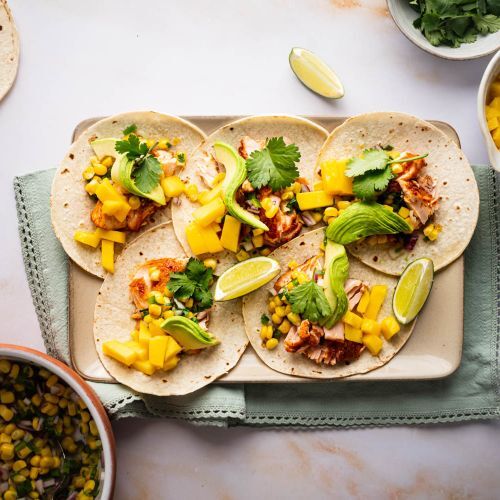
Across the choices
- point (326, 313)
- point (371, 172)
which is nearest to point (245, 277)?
point (326, 313)

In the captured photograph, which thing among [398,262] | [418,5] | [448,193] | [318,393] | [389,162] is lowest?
[318,393]

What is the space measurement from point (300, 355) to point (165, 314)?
920 mm

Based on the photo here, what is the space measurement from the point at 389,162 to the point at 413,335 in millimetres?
1167

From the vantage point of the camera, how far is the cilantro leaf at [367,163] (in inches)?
155

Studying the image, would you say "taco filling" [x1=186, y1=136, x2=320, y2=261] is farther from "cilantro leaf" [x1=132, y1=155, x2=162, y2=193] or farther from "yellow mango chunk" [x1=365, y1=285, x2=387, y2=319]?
"yellow mango chunk" [x1=365, y1=285, x2=387, y2=319]

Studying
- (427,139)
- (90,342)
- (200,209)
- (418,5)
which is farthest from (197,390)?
(418,5)

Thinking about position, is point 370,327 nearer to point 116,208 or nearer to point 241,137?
point 241,137

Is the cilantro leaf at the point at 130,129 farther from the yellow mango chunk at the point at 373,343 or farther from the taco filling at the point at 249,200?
the yellow mango chunk at the point at 373,343

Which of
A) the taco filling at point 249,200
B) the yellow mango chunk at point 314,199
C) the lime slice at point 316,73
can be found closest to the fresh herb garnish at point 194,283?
the taco filling at point 249,200

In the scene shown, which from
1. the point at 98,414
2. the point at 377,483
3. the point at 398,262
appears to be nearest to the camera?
the point at 98,414

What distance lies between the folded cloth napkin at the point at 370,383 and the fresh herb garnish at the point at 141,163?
A: 68cm

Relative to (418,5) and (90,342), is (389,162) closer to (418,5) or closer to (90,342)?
(418,5)

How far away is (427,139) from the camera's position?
4.14 m

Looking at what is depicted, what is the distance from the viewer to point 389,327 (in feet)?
13.3
